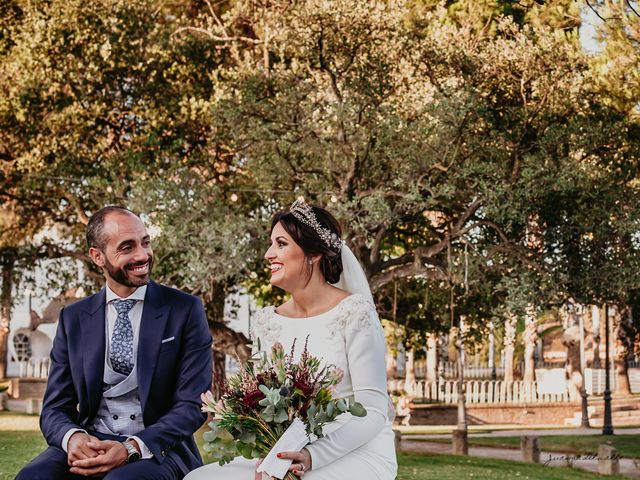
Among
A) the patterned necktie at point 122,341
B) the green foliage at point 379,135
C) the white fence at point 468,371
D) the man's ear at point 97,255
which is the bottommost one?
the white fence at point 468,371

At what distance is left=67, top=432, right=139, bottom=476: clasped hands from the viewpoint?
468cm

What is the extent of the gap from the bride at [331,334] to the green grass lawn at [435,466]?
11497 mm

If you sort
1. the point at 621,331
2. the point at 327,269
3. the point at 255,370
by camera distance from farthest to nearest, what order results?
the point at 621,331, the point at 327,269, the point at 255,370

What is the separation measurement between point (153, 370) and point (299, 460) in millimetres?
933

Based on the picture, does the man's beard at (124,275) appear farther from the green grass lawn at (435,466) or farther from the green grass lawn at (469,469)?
the green grass lawn at (469,469)

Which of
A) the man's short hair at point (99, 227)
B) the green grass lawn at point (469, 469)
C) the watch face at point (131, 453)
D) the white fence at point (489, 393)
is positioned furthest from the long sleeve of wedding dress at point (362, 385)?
the white fence at point (489, 393)

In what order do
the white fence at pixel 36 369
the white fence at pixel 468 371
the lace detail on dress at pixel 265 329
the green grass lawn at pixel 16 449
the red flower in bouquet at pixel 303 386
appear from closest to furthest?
the red flower in bouquet at pixel 303 386 < the lace detail on dress at pixel 265 329 < the green grass lawn at pixel 16 449 < the white fence at pixel 36 369 < the white fence at pixel 468 371

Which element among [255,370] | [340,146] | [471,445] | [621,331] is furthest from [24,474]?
[471,445]

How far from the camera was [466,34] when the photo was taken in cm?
1891

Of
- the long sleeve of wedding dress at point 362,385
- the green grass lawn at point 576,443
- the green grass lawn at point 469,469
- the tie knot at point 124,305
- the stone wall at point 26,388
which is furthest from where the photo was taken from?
the stone wall at point 26,388

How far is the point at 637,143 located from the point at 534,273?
315cm

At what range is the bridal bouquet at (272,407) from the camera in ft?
14.2

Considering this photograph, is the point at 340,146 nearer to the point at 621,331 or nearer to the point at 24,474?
the point at 621,331

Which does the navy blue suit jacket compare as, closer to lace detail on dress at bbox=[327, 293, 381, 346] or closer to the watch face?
the watch face
